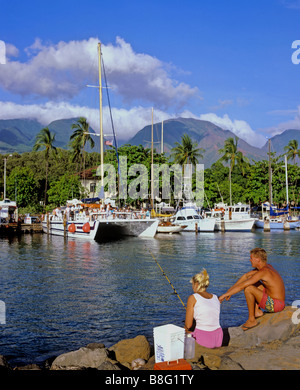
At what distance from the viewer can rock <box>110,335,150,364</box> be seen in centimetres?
921

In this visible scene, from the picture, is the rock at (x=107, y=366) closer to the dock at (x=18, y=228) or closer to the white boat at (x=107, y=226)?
the white boat at (x=107, y=226)

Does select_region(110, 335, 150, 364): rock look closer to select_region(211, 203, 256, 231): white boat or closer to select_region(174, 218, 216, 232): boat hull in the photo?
select_region(174, 218, 216, 232): boat hull

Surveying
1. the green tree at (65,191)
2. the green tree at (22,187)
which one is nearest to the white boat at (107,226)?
the green tree at (22,187)

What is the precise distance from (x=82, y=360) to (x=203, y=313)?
8.84 feet

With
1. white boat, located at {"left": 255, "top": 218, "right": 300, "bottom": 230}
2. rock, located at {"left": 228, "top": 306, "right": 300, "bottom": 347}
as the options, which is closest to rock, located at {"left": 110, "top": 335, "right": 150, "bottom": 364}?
rock, located at {"left": 228, "top": 306, "right": 300, "bottom": 347}

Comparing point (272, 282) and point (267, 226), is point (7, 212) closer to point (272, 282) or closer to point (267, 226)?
point (267, 226)

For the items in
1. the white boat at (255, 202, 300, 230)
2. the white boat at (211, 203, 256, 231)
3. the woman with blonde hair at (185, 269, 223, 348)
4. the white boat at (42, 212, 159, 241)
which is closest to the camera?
the woman with blonde hair at (185, 269, 223, 348)

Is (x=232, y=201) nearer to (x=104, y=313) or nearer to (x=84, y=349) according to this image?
(x=104, y=313)

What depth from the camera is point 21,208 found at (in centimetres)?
7350

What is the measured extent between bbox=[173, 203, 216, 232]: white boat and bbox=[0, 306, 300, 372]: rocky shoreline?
46.9 m

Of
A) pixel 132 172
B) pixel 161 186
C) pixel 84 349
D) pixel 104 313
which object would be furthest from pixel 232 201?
pixel 84 349

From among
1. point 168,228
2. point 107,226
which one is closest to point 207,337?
point 107,226
